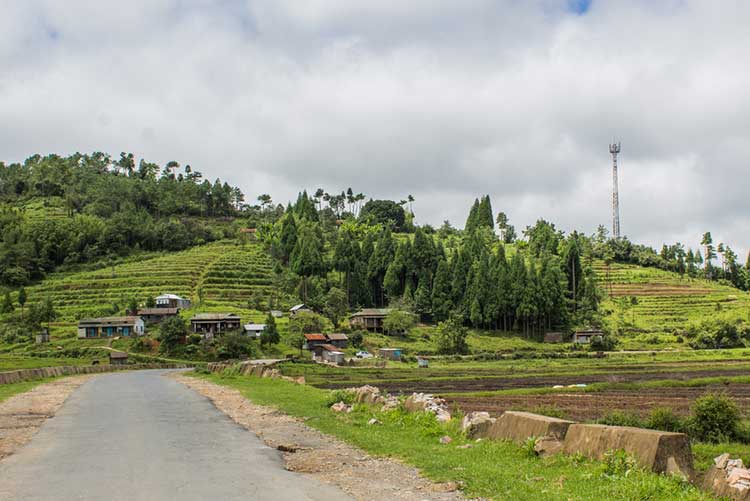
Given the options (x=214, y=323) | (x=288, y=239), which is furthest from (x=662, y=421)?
(x=288, y=239)

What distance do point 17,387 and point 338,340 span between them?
55.7 metres

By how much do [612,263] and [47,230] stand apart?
420ft

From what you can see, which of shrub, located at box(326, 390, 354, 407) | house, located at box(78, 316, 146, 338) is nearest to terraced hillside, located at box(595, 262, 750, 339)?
house, located at box(78, 316, 146, 338)

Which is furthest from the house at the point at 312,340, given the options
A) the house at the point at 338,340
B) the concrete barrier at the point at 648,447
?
the concrete barrier at the point at 648,447

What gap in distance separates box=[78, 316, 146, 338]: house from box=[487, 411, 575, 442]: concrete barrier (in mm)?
90289

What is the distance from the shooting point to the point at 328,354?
82.6 metres

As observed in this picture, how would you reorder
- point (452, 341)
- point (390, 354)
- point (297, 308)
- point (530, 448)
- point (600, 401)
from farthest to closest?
point (297, 308), point (452, 341), point (390, 354), point (600, 401), point (530, 448)

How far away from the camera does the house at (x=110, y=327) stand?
96.4 meters

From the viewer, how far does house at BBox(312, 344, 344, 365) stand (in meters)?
79.6

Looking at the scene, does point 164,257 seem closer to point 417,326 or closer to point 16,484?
point 417,326

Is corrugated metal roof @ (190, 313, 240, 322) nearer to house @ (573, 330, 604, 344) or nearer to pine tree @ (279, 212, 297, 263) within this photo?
pine tree @ (279, 212, 297, 263)

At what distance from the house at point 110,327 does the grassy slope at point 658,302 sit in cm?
6850

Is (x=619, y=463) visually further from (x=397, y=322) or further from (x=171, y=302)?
(x=171, y=302)

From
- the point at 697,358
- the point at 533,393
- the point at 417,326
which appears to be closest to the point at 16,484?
the point at 533,393
